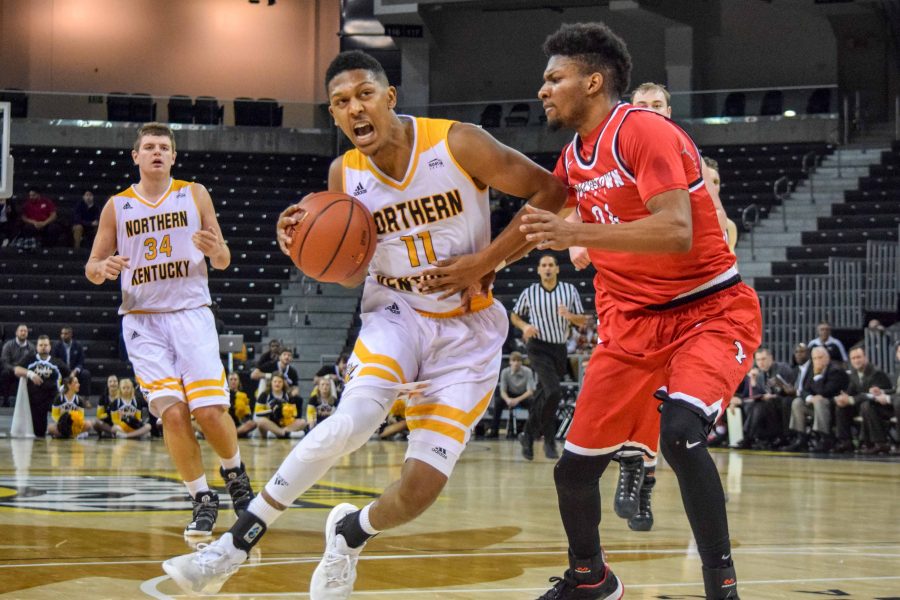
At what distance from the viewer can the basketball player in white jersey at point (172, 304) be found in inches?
245

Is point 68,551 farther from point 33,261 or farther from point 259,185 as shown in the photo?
point 259,185

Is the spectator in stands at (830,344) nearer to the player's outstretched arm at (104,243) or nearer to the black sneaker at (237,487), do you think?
the black sneaker at (237,487)

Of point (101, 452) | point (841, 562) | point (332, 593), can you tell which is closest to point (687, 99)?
point (101, 452)

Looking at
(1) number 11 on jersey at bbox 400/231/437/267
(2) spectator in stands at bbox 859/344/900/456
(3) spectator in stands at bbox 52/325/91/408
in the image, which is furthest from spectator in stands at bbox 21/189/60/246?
(1) number 11 on jersey at bbox 400/231/437/267

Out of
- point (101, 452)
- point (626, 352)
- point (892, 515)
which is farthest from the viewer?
point (101, 452)

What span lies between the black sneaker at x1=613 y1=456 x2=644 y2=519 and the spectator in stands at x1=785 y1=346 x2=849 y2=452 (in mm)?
8707

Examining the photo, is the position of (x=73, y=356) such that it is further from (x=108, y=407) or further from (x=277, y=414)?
(x=277, y=414)

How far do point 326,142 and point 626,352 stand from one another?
23823mm

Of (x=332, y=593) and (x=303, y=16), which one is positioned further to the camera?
Result: (x=303, y=16)

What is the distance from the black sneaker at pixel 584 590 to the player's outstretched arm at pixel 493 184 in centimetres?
107

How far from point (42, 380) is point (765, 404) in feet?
31.5

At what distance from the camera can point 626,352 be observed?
165 inches

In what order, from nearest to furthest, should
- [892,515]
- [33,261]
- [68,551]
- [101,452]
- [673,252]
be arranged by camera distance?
[673,252] → [68,551] → [892,515] → [101,452] → [33,261]

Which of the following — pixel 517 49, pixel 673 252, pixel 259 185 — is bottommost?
pixel 673 252
